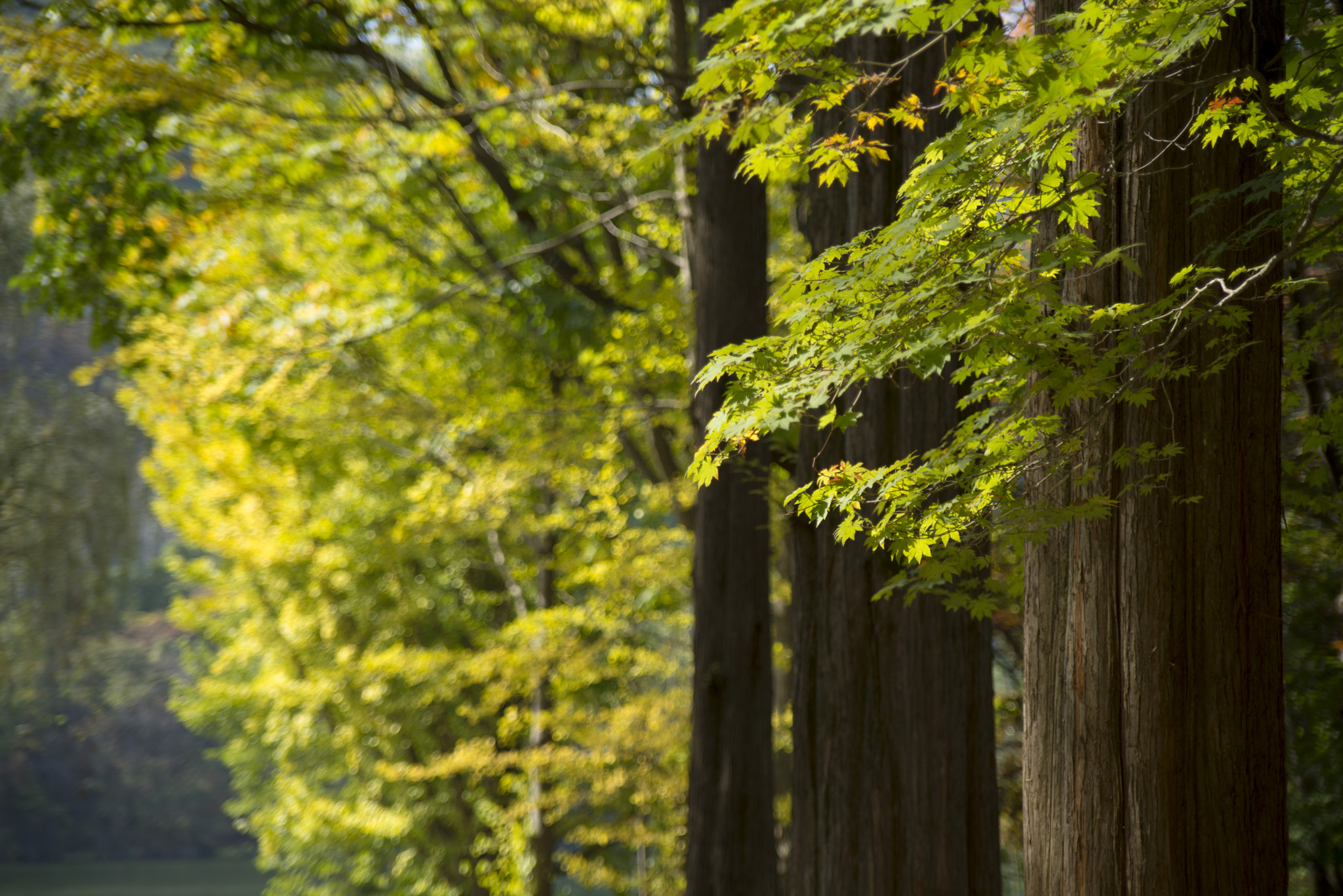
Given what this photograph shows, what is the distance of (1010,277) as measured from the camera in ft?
6.45

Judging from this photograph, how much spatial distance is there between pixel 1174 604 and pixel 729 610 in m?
3.59

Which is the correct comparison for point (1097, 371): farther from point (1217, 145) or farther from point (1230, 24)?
point (1230, 24)

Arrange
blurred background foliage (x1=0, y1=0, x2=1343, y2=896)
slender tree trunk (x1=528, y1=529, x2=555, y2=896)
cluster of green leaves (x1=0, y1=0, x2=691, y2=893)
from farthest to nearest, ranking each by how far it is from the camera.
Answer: slender tree trunk (x1=528, y1=529, x2=555, y2=896)
cluster of green leaves (x1=0, y1=0, x2=691, y2=893)
blurred background foliage (x1=0, y1=0, x2=1343, y2=896)

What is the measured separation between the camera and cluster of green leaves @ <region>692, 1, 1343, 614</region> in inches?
70.1

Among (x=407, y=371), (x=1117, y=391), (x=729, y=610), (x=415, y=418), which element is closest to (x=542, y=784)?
(x=407, y=371)

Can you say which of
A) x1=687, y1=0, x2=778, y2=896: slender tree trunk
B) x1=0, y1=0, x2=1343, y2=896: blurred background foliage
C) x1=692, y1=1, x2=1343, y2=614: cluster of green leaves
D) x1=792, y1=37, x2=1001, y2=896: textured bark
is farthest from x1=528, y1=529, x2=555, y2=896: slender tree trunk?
x1=692, y1=1, x2=1343, y2=614: cluster of green leaves

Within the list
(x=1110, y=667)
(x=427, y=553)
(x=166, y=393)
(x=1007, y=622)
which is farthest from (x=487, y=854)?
(x=1110, y=667)

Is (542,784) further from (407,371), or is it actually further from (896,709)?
(896,709)

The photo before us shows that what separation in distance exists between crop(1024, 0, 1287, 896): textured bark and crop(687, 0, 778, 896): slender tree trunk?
10.4 ft

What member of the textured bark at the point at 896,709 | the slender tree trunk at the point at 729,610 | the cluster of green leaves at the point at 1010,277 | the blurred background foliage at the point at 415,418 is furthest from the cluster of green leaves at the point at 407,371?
the cluster of green leaves at the point at 1010,277

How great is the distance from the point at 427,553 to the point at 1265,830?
43.7ft

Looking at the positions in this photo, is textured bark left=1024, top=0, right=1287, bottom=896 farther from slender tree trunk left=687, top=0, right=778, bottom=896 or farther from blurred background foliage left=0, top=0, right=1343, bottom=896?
slender tree trunk left=687, top=0, right=778, bottom=896

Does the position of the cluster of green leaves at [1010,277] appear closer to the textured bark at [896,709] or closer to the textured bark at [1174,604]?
the textured bark at [1174,604]

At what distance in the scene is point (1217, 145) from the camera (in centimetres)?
207
